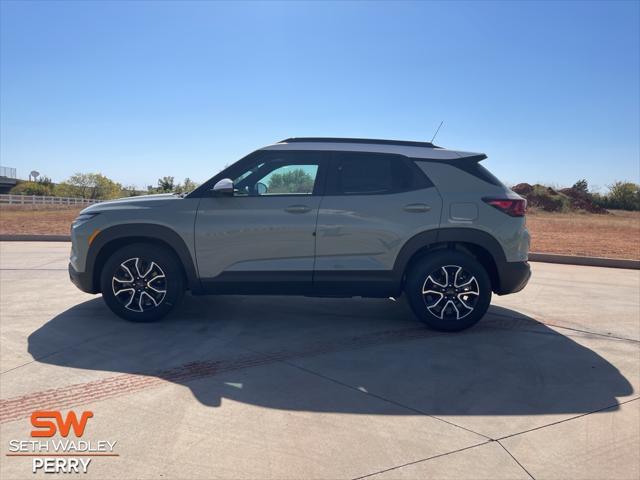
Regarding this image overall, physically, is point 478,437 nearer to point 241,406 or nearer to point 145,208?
point 241,406

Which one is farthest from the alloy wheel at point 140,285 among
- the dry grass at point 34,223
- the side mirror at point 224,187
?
the dry grass at point 34,223

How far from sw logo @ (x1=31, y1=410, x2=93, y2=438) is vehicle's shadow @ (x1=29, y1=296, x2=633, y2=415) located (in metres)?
0.54

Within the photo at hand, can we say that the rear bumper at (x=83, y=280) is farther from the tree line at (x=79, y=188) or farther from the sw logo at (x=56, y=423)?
the tree line at (x=79, y=188)

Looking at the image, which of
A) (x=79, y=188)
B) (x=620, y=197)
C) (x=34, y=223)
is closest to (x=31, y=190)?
(x=79, y=188)

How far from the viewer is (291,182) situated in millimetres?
4926

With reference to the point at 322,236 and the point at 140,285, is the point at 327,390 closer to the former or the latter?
the point at 322,236

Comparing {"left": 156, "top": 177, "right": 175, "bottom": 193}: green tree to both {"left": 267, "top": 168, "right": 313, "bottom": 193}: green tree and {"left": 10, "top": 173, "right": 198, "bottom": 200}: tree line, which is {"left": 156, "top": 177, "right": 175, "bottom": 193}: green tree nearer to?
{"left": 267, "top": 168, "right": 313, "bottom": 193}: green tree

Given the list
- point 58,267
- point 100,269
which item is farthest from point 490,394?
point 58,267

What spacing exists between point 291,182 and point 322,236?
2.12ft

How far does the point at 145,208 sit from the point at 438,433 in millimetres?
3458

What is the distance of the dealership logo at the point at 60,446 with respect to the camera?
2.57 meters

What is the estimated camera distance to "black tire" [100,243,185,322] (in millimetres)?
4844

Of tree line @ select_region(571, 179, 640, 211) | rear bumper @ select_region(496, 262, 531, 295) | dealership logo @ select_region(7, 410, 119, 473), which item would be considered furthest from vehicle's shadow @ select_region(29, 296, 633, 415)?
tree line @ select_region(571, 179, 640, 211)

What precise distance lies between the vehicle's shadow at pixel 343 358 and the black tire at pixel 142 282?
0.16m
